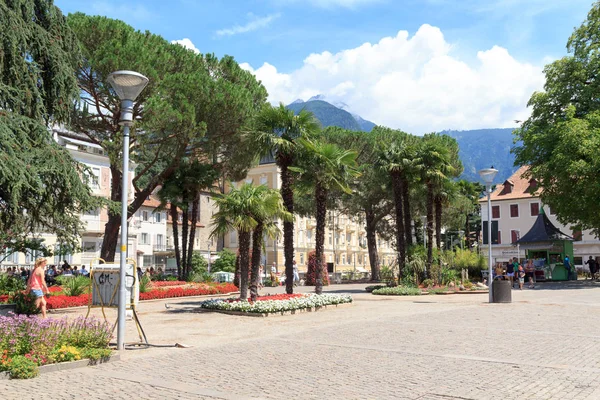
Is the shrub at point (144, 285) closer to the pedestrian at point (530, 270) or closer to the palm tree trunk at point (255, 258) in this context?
the palm tree trunk at point (255, 258)

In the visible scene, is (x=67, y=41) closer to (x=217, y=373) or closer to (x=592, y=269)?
(x=217, y=373)

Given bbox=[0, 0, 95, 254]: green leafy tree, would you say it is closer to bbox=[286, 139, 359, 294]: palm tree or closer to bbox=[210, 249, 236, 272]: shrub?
bbox=[286, 139, 359, 294]: palm tree

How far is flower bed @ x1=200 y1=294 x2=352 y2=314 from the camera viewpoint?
17.1 meters

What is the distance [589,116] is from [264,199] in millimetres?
22745

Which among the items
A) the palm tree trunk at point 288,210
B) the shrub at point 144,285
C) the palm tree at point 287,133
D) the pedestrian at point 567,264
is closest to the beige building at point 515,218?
the pedestrian at point 567,264

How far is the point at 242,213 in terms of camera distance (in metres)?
17.8

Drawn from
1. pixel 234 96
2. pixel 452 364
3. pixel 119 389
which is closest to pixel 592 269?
pixel 234 96

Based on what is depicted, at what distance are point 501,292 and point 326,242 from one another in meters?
61.6

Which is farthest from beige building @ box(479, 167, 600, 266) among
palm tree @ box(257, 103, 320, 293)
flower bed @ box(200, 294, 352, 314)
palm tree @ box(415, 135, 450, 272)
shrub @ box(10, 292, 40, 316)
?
shrub @ box(10, 292, 40, 316)

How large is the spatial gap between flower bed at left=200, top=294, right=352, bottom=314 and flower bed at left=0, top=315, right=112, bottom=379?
775cm

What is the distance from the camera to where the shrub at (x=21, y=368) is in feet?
25.8

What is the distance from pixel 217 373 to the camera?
8180 mm

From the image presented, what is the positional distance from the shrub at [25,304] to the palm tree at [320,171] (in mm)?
9156

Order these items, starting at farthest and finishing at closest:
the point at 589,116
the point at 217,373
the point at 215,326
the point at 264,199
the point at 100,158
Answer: the point at 100,158 → the point at 589,116 → the point at 264,199 → the point at 215,326 → the point at 217,373
